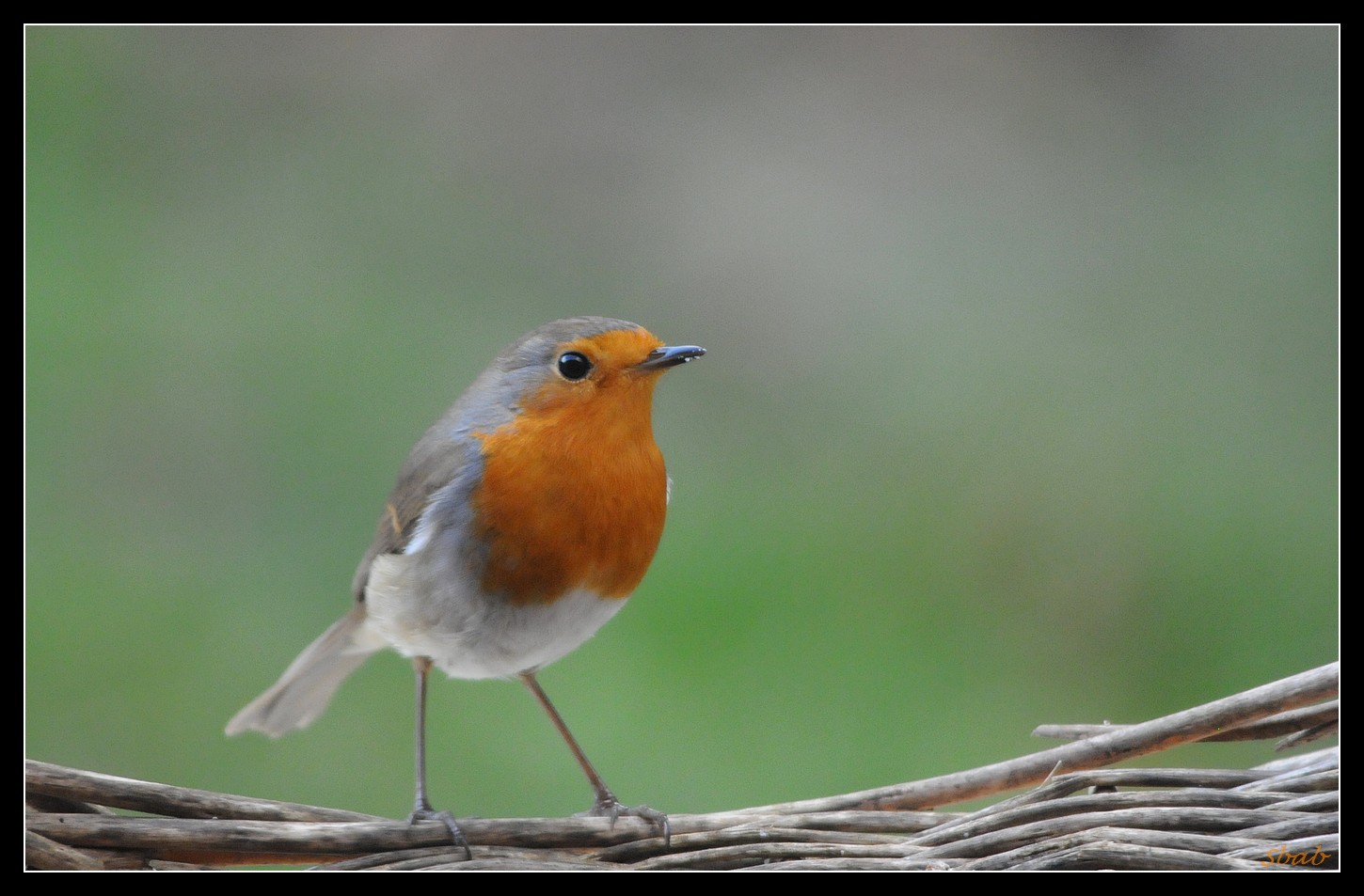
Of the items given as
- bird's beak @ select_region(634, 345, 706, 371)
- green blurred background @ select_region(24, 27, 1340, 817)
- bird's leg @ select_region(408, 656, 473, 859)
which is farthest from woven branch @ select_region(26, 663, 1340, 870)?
green blurred background @ select_region(24, 27, 1340, 817)

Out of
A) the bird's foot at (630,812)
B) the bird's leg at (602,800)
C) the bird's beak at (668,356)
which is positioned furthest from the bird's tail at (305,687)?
the bird's beak at (668,356)

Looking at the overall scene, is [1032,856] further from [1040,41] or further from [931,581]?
[1040,41]

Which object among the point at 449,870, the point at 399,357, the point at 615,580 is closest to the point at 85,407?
the point at 399,357

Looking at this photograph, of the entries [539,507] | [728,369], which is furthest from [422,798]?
[728,369]

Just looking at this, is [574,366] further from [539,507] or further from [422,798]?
[422,798]

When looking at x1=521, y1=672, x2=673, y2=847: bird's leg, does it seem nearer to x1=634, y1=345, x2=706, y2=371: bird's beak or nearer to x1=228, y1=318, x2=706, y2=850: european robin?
x1=228, y1=318, x2=706, y2=850: european robin

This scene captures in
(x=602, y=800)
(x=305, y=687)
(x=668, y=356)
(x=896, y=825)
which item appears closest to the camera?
(x=896, y=825)
